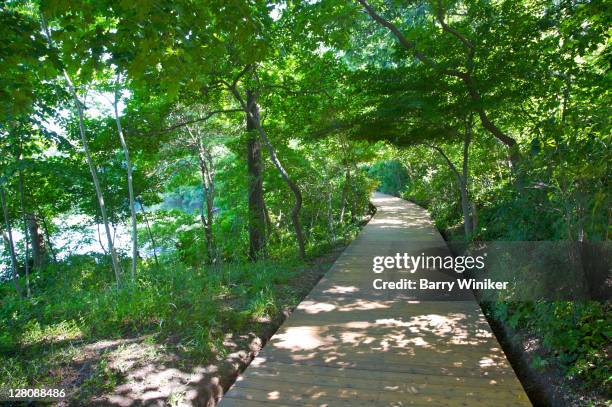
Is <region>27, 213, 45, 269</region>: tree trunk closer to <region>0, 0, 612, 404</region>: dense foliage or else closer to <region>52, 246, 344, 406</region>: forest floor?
<region>0, 0, 612, 404</region>: dense foliage

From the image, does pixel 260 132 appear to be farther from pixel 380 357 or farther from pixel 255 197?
pixel 380 357

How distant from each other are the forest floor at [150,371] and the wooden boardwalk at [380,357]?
0.19 metres

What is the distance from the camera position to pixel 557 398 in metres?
2.72

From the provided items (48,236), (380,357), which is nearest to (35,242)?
(48,236)

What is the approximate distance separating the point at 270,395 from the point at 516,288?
2.73 metres

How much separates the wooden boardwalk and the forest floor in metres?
0.19

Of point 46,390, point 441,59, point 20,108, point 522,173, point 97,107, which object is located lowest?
point 46,390

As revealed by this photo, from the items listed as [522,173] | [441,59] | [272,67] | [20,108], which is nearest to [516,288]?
[522,173]

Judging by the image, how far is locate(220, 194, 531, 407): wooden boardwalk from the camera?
289cm

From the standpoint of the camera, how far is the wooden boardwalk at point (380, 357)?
2.89 meters

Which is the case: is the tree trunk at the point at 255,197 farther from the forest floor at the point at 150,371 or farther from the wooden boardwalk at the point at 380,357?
the forest floor at the point at 150,371

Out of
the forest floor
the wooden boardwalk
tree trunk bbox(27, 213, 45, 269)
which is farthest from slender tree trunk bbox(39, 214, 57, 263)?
the wooden boardwalk

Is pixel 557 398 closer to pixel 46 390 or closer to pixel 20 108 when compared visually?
pixel 46 390

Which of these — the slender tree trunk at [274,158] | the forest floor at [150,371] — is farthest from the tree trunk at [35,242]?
the forest floor at [150,371]
